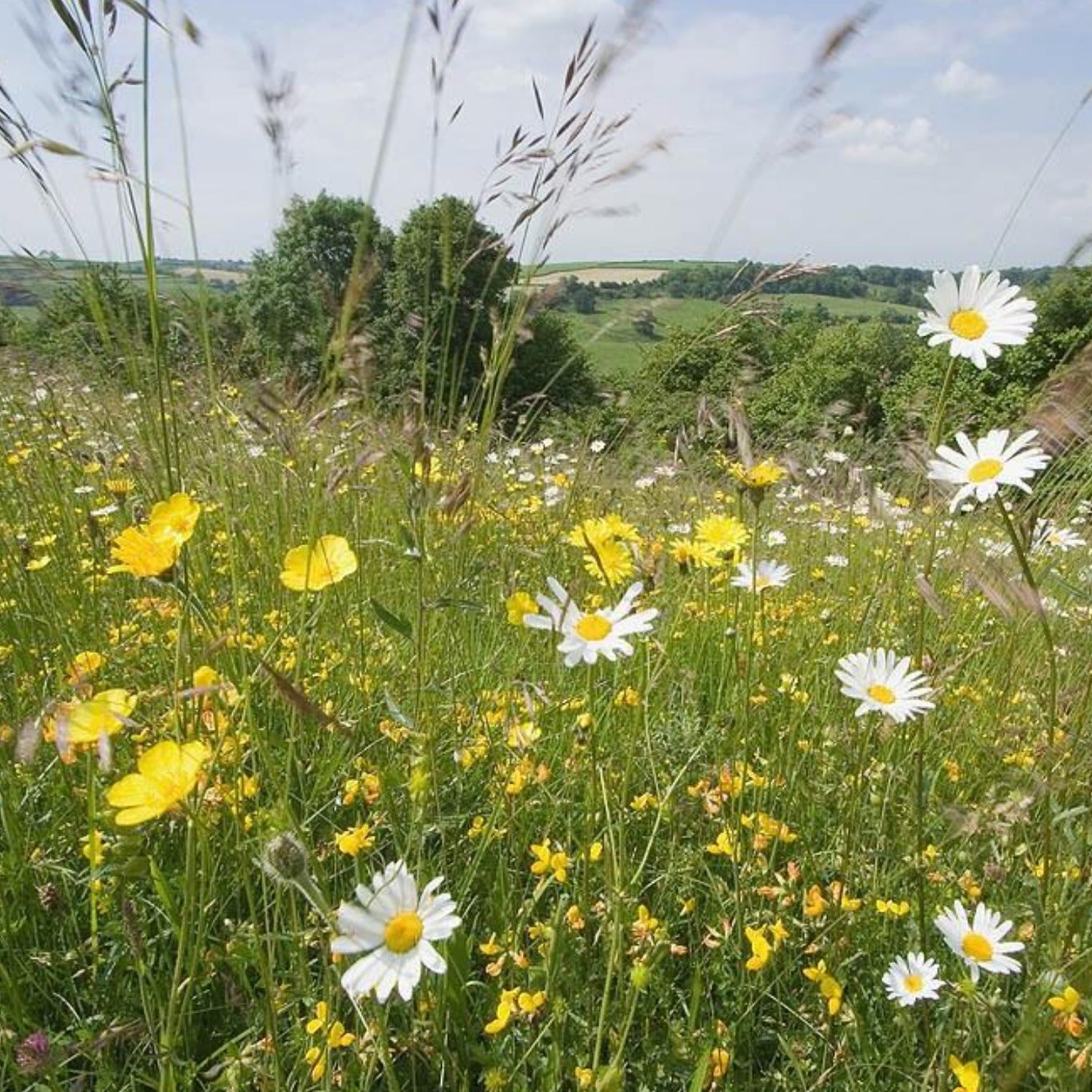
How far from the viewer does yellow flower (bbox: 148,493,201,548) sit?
963mm

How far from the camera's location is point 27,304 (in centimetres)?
167

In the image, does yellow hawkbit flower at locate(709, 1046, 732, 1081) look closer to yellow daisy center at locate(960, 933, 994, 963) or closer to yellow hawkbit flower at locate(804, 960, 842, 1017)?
yellow hawkbit flower at locate(804, 960, 842, 1017)

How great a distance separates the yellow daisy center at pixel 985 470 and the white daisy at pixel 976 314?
12cm

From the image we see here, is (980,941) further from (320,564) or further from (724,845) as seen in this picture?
(320,564)

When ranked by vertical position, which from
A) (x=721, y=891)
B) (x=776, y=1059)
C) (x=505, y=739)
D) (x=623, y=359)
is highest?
(x=505, y=739)

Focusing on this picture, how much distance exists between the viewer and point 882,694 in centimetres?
118

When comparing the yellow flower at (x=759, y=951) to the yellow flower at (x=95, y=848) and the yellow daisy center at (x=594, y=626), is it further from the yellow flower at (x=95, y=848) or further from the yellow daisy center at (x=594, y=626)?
the yellow flower at (x=95, y=848)

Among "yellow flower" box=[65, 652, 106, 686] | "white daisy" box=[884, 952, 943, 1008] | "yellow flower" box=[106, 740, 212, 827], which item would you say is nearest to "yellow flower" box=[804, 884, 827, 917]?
"white daisy" box=[884, 952, 943, 1008]

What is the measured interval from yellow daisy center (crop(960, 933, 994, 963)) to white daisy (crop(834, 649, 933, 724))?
28 cm

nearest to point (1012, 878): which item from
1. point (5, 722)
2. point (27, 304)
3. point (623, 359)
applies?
point (5, 722)

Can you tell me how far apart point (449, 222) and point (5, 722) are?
3.72 ft

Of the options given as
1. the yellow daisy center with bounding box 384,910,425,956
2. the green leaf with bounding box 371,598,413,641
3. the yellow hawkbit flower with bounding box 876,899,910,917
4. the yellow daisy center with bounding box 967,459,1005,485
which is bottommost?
the yellow hawkbit flower with bounding box 876,899,910,917

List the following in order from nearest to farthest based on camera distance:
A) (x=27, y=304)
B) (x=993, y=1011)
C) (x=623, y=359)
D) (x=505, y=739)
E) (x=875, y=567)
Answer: (x=993, y=1011), (x=505, y=739), (x=27, y=304), (x=875, y=567), (x=623, y=359)

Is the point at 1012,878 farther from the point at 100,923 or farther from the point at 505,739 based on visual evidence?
the point at 100,923
